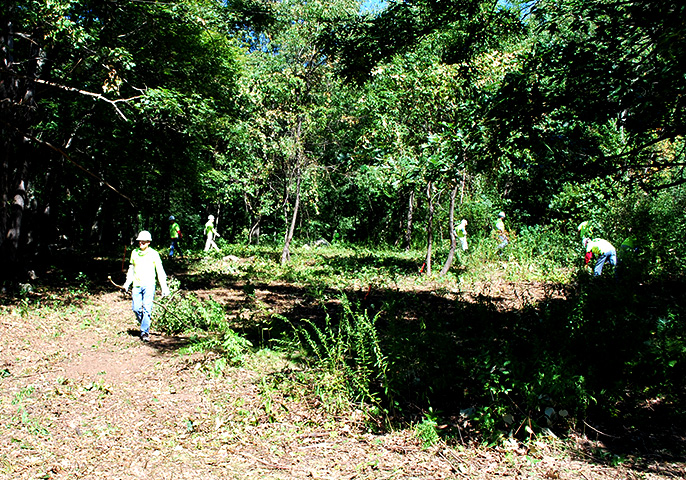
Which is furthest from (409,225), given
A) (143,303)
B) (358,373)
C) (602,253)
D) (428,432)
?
(428,432)

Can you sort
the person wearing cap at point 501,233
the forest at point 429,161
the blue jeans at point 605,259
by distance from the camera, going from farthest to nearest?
the person wearing cap at point 501,233
the blue jeans at point 605,259
the forest at point 429,161

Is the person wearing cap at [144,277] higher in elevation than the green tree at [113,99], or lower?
lower

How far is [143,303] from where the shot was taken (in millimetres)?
7930

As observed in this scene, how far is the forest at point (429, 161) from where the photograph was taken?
5.02 m

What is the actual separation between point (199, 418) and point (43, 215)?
1226cm

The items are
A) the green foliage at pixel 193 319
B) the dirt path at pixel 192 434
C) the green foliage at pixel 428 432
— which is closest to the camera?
the dirt path at pixel 192 434

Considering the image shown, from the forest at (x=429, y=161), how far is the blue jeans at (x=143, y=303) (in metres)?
0.62

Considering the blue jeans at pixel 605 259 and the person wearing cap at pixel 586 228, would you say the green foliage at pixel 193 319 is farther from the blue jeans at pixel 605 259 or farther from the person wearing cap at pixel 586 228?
the person wearing cap at pixel 586 228

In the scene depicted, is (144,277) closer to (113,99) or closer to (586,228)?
(113,99)

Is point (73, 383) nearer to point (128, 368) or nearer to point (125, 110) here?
point (128, 368)

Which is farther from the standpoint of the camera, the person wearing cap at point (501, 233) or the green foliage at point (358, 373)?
the person wearing cap at point (501, 233)

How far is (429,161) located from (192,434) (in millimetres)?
4539

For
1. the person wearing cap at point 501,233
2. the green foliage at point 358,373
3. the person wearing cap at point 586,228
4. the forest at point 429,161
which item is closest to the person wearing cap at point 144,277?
the forest at point 429,161

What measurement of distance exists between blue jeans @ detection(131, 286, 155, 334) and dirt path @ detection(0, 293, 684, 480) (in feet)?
2.24
